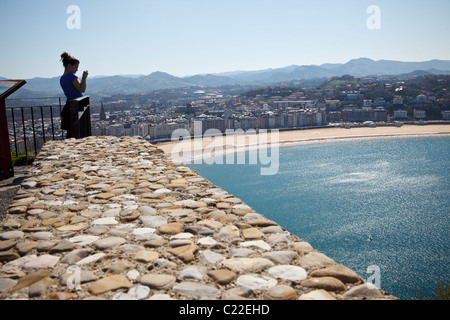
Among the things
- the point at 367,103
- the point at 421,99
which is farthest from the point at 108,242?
the point at 421,99

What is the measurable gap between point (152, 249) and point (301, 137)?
5129 centimetres

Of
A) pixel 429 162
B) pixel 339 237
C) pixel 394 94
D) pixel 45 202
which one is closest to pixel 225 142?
pixel 429 162

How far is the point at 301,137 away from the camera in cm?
5219

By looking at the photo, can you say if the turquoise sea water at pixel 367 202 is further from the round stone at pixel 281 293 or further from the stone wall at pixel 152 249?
Answer: the round stone at pixel 281 293

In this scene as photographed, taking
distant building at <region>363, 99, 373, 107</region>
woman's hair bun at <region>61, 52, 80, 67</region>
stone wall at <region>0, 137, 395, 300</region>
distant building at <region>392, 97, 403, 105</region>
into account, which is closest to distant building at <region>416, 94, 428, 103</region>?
distant building at <region>392, 97, 403, 105</region>

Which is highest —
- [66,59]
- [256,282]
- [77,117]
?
[66,59]

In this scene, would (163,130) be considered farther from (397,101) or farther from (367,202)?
(397,101)

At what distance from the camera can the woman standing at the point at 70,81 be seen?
21.0 ft

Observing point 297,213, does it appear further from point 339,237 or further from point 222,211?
point 222,211

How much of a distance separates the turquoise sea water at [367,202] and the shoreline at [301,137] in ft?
17.9

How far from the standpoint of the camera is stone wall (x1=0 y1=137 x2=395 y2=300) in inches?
73.0

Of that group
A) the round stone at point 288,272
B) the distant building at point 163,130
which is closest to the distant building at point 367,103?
the distant building at point 163,130
